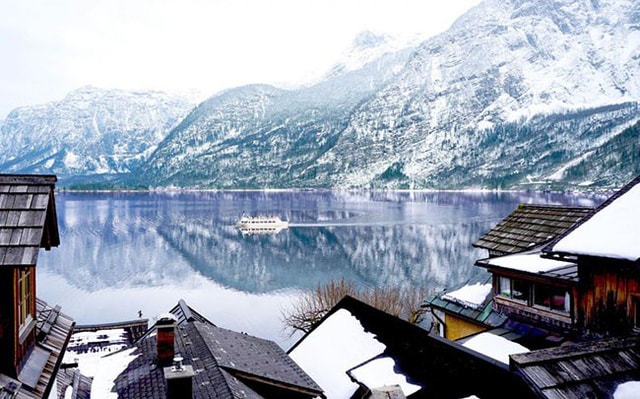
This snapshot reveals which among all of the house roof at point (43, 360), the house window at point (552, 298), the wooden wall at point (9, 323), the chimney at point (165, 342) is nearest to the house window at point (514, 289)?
the house window at point (552, 298)

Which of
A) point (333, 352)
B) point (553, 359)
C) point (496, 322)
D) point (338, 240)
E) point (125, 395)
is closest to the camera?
point (553, 359)

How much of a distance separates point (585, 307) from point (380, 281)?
50.4 m

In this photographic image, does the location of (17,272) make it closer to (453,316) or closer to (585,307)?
(585,307)

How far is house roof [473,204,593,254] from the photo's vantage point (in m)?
23.6

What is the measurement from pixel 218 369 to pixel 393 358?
5751 mm

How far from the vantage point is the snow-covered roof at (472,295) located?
83.5ft

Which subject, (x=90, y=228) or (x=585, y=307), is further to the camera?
(x=90, y=228)

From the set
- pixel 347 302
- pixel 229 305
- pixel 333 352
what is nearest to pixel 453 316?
pixel 347 302

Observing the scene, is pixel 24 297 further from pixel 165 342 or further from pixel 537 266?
pixel 537 266

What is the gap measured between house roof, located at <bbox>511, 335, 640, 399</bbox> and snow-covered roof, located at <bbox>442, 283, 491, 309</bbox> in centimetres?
1664

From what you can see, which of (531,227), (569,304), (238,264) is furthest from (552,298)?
(238,264)

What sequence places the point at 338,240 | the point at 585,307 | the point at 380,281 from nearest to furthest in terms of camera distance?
the point at 585,307
the point at 380,281
the point at 338,240

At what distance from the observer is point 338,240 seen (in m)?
102

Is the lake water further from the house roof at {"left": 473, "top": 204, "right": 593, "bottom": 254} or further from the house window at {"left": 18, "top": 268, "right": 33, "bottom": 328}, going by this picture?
the house window at {"left": 18, "top": 268, "right": 33, "bottom": 328}
